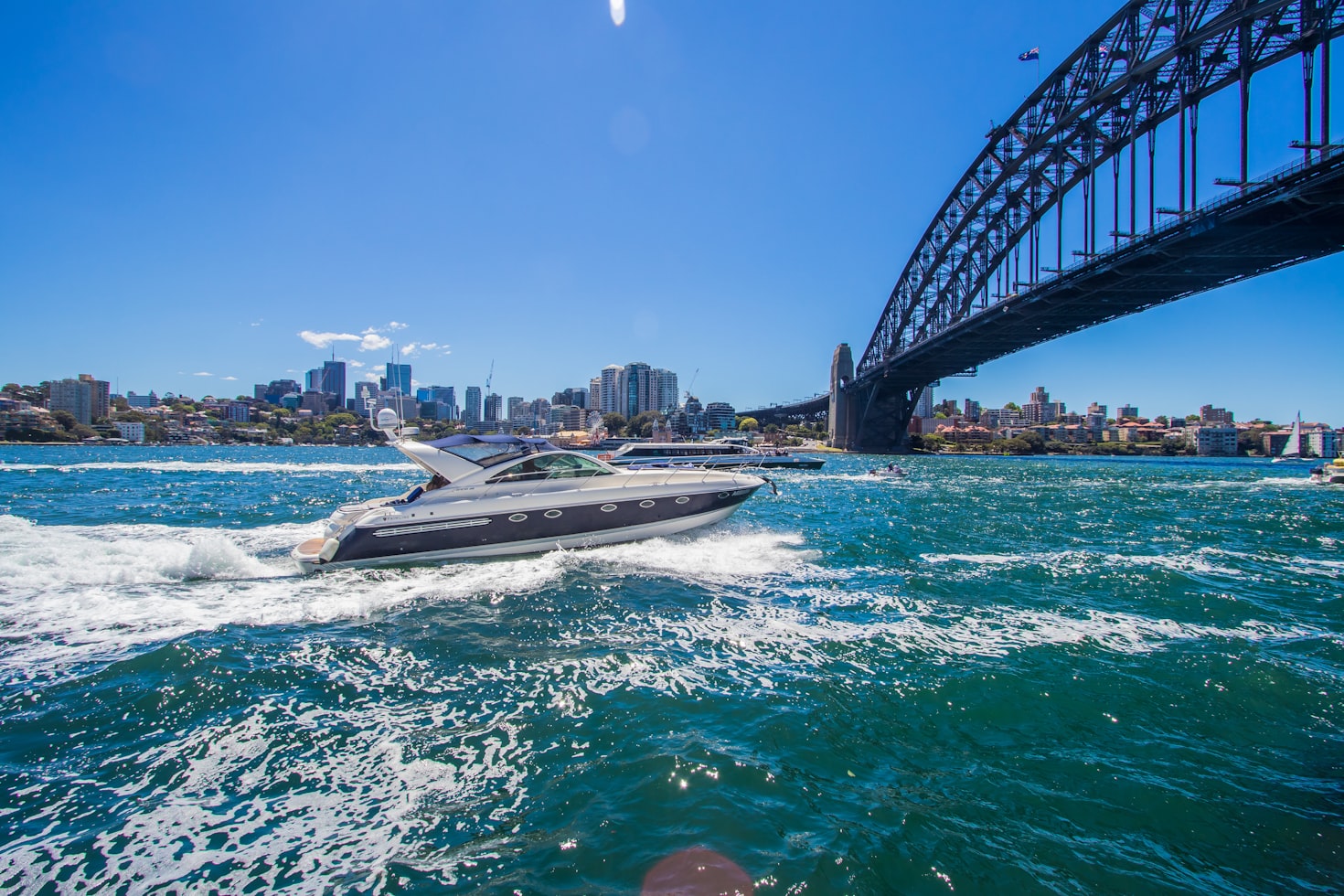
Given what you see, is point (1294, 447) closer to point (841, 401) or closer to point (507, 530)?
point (841, 401)

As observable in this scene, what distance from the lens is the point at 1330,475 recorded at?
32906mm

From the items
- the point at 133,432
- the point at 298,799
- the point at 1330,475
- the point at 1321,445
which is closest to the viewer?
the point at 298,799

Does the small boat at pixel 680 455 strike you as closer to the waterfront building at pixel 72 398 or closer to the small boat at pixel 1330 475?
the small boat at pixel 1330 475

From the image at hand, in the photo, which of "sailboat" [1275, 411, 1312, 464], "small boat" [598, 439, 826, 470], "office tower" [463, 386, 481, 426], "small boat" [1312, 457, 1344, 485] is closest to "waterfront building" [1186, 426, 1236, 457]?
"sailboat" [1275, 411, 1312, 464]

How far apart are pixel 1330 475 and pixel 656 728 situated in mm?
47036

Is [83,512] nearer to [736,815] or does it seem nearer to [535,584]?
[535,584]

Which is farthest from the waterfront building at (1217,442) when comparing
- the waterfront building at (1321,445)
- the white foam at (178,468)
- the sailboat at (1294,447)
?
the white foam at (178,468)

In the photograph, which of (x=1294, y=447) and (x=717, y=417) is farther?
(x=717, y=417)

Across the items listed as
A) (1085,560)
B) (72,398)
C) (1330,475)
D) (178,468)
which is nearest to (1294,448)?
(1330,475)

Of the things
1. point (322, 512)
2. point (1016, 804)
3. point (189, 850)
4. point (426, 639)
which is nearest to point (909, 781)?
point (1016, 804)

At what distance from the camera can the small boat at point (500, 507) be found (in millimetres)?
10148

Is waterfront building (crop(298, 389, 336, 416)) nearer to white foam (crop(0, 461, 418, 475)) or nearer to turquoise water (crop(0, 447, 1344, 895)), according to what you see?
white foam (crop(0, 461, 418, 475))

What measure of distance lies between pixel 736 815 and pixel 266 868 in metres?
2.56

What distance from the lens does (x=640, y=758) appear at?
13.5ft
